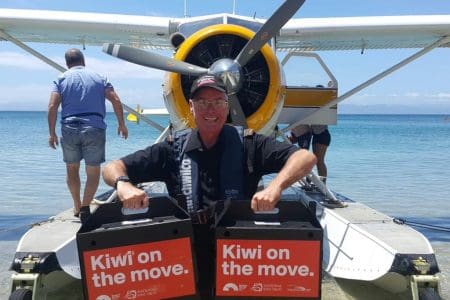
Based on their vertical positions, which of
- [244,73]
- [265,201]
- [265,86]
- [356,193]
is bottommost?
[356,193]

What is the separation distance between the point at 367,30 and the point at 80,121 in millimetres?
3523

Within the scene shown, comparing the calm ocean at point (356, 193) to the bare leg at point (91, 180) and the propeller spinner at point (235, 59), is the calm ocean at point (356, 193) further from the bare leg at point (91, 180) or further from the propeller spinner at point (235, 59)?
the propeller spinner at point (235, 59)

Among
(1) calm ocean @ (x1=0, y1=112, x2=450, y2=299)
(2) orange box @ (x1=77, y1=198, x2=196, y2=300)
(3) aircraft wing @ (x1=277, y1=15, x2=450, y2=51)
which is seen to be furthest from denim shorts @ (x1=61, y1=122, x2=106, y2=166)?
(3) aircraft wing @ (x1=277, y1=15, x2=450, y2=51)

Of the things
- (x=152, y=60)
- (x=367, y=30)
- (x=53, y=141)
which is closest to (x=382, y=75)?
(x=367, y=30)

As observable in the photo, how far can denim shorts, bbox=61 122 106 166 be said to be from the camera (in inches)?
160

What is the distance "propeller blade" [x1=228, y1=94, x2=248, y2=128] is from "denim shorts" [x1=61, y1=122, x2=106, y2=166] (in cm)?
113

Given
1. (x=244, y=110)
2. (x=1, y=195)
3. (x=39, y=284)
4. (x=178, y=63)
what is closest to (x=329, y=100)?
(x=244, y=110)

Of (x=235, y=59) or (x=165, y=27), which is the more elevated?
(x=165, y=27)

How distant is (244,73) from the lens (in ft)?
14.2

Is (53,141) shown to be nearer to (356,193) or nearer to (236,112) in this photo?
(236,112)

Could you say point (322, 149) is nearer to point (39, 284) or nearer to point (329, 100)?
point (329, 100)

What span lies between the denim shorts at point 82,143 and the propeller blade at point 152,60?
69 cm

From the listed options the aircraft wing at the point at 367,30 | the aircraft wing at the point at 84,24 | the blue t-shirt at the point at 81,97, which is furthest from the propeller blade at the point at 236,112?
the aircraft wing at the point at 367,30

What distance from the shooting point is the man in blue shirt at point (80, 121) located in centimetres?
407
